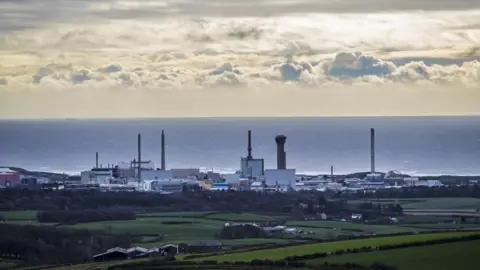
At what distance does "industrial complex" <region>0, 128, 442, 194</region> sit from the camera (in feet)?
190

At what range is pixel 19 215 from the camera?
43844 millimetres

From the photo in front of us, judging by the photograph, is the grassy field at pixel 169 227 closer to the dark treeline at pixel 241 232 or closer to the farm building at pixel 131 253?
the dark treeline at pixel 241 232

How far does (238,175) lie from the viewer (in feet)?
203

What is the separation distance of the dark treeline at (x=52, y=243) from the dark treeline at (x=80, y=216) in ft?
16.6

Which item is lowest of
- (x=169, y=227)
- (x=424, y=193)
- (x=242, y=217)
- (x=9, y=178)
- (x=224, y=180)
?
(x=169, y=227)

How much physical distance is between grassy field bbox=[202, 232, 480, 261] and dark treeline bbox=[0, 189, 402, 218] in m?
13.1

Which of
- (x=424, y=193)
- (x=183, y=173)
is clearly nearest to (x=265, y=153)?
(x=183, y=173)

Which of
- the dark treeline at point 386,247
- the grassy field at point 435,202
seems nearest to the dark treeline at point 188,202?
the grassy field at point 435,202

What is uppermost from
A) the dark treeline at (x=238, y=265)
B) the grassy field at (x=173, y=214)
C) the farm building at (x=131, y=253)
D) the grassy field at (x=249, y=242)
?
the grassy field at (x=173, y=214)

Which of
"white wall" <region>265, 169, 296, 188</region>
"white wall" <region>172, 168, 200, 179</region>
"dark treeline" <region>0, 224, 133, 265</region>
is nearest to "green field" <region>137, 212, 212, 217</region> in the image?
"dark treeline" <region>0, 224, 133, 265</region>

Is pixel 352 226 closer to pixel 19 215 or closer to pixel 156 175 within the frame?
pixel 19 215

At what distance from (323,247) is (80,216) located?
15351mm

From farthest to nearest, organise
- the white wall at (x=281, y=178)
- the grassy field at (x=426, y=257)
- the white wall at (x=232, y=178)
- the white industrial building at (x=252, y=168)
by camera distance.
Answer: the white industrial building at (x=252, y=168), the white wall at (x=232, y=178), the white wall at (x=281, y=178), the grassy field at (x=426, y=257)

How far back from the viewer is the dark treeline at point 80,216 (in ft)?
139
